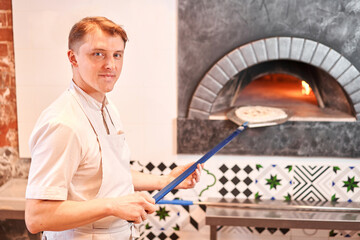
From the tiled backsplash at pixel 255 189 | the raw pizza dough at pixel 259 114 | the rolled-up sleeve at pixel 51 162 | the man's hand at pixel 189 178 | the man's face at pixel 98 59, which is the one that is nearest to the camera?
the rolled-up sleeve at pixel 51 162

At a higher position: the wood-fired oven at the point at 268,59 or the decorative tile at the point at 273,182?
the wood-fired oven at the point at 268,59

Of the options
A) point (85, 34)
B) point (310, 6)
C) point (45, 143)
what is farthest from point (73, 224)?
point (310, 6)

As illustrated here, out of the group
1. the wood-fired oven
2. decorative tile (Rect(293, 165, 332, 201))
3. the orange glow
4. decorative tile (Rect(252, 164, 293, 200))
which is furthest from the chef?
the orange glow

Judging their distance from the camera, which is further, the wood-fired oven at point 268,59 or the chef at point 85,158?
the wood-fired oven at point 268,59

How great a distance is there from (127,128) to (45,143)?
1529 millimetres

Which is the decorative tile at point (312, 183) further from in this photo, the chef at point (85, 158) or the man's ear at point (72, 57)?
the man's ear at point (72, 57)

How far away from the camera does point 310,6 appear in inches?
106

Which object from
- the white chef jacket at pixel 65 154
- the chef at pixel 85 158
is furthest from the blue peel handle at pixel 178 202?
the white chef jacket at pixel 65 154

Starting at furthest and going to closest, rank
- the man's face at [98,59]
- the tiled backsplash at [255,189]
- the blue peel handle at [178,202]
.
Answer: the tiled backsplash at [255,189], the blue peel handle at [178,202], the man's face at [98,59]

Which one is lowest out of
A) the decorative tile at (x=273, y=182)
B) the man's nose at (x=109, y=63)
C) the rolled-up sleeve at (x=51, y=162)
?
the decorative tile at (x=273, y=182)

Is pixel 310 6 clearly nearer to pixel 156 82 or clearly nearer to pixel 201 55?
pixel 201 55

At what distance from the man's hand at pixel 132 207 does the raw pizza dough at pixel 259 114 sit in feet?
4.65

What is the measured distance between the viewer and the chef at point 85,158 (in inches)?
54.7

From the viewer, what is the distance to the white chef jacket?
138cm
